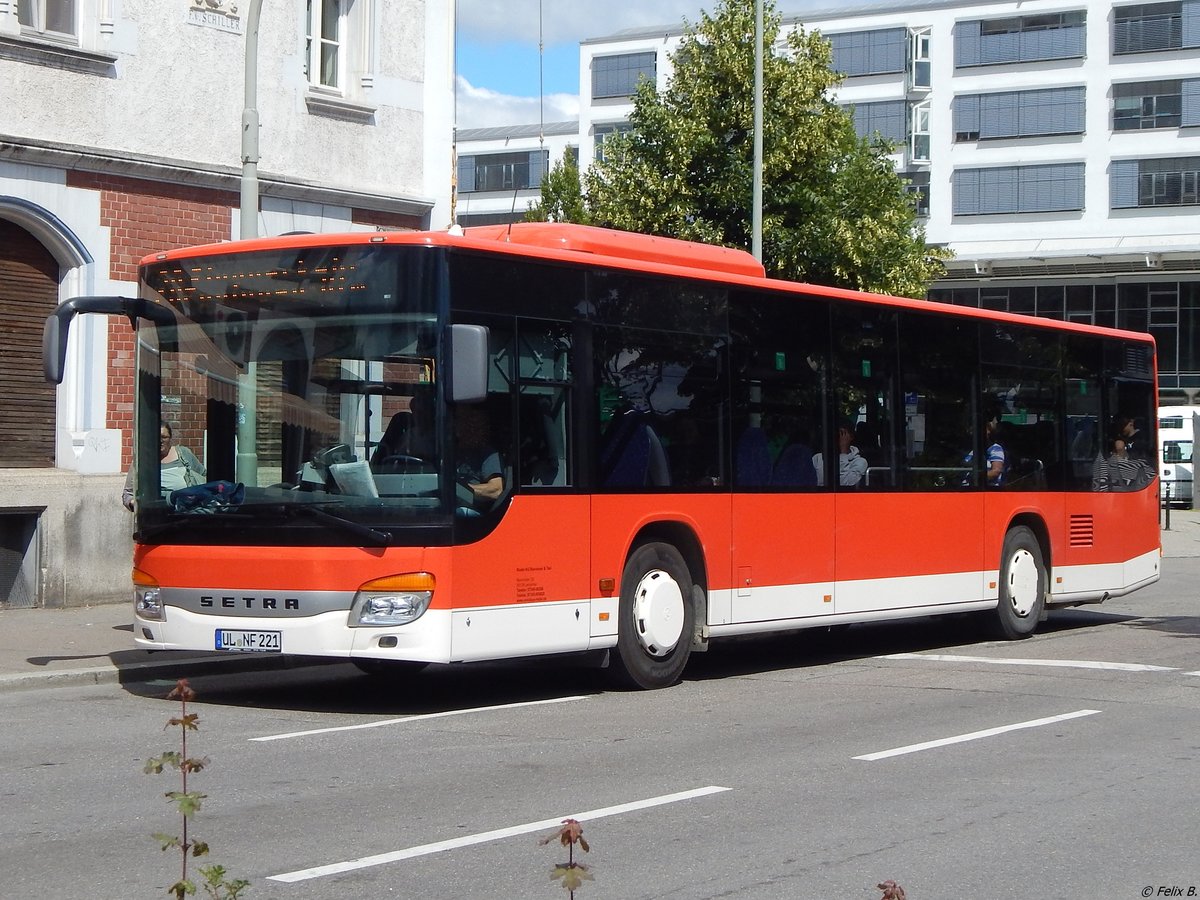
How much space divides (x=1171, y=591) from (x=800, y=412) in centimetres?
→ 1186

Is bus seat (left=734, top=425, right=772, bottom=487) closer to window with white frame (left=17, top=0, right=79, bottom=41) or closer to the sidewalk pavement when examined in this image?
the sidewalk pavement

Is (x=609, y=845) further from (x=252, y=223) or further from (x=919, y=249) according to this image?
(x=919, y=249)

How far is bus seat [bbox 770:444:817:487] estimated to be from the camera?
514 inches

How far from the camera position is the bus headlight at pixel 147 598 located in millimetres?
10891

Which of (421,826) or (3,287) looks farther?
(3,287)

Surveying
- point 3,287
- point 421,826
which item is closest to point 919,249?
point 3,287

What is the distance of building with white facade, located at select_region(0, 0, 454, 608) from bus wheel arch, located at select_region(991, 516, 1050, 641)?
8888mm

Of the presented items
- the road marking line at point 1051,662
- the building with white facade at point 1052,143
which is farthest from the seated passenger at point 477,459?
the building with white facade at point 1052,143

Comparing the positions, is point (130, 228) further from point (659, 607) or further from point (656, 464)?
point (659, 607)

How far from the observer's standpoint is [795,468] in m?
13.2

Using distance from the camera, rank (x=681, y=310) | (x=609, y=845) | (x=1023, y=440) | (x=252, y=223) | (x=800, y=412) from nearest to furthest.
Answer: (x=609, y=845)
(x=681, y=310)
(x=800, y=412)
(x=252, y=223)
(x=1023, y=440)

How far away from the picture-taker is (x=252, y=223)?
1481cm

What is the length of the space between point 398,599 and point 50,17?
10034 mm

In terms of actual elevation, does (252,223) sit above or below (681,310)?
above
